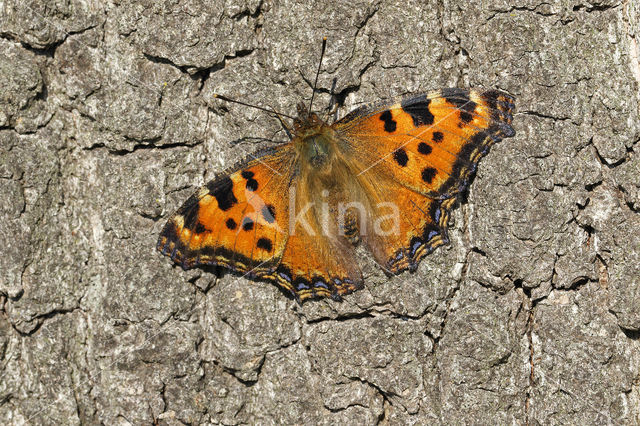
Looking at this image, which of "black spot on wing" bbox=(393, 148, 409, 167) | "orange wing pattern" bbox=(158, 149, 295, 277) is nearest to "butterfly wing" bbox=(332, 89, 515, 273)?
"black spot on wing" bbox=(393, 148, 409, 167)

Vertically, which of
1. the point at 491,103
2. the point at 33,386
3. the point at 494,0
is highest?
the point at 494,0

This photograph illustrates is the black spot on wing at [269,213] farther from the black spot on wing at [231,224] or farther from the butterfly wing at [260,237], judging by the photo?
the black spot on wing at [231,224]

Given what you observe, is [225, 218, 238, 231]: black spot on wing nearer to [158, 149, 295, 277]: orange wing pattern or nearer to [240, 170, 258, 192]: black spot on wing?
[158, 149, 295, 277]: orange wing pattern

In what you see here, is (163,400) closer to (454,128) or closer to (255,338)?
(255,338)

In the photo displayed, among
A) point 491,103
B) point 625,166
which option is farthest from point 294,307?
point 625,166

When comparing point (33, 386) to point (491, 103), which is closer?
point (491, 103)

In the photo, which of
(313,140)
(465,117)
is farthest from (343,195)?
(465,117)

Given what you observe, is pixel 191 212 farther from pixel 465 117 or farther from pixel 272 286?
pixel 465 117

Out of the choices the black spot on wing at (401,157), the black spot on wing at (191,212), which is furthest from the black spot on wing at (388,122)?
the black spot on wing at (191,212)
